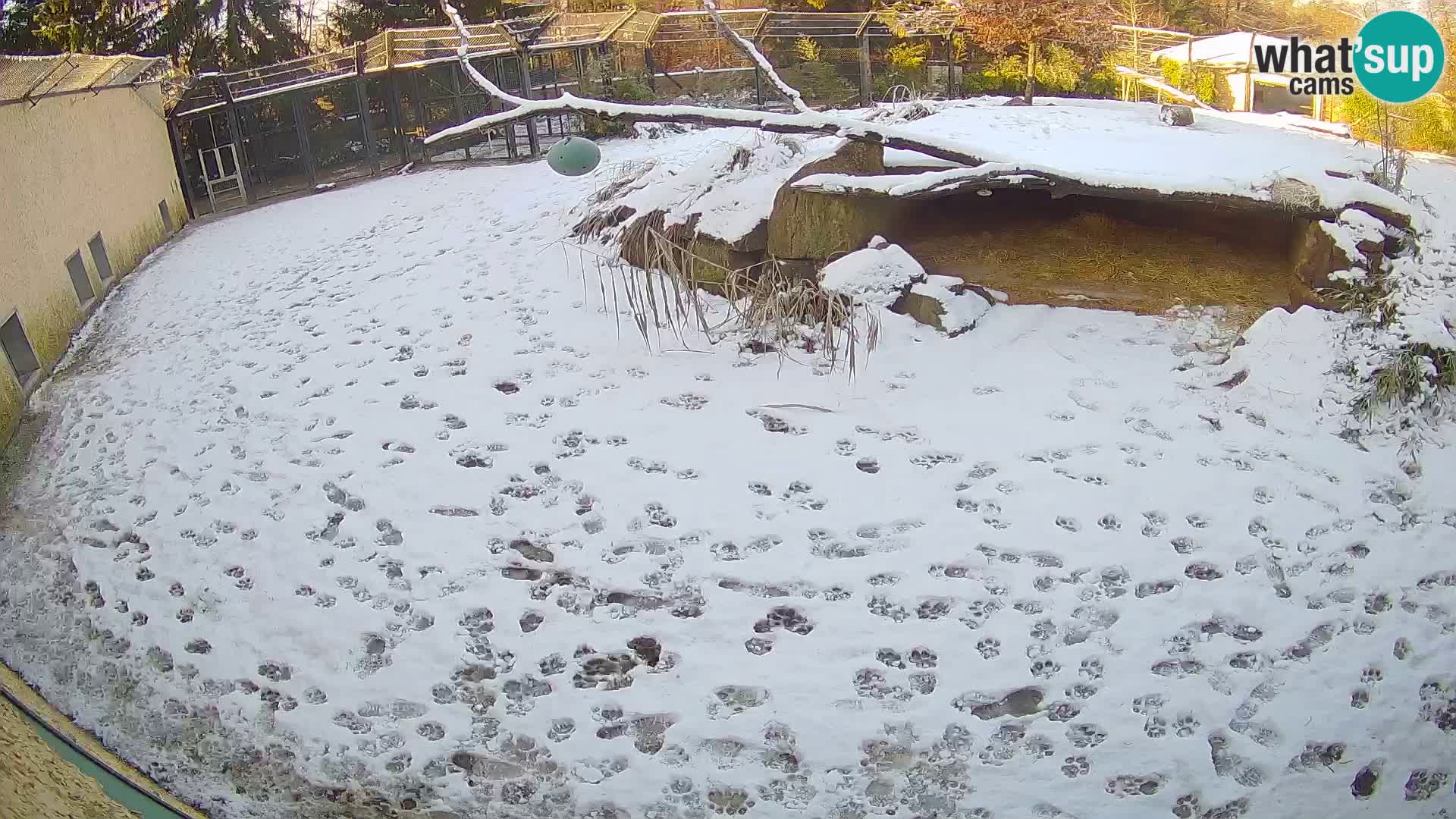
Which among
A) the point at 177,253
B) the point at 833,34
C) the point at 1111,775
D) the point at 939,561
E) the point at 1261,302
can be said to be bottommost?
the point at 1111,775

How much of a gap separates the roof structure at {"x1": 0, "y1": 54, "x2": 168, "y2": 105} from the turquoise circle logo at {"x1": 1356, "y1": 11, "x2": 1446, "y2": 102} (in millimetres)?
7943

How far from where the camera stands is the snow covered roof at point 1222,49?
10.0 meters

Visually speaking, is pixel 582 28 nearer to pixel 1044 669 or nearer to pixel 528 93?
pixel 528 93

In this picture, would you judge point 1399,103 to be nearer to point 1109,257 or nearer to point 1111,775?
point 1109,257

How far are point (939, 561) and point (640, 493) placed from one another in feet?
4.02

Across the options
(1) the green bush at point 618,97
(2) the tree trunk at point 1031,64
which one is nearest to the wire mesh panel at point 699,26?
(1) the green bush at point 618,97

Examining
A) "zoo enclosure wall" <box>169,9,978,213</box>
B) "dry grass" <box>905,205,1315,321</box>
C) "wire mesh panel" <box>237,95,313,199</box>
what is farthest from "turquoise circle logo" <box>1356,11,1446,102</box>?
"wire mesh panel" <box>237,95,313,199</box>

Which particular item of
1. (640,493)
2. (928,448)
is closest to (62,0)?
(640,493)

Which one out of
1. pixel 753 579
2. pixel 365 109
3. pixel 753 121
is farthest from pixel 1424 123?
pixel 365 109

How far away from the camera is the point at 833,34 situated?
43.8 ft

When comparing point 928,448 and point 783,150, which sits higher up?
point 783,150

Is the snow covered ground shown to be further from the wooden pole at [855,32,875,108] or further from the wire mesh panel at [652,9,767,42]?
the wooden pole at [855,32,875,108]

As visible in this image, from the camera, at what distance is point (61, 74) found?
5.80 meters

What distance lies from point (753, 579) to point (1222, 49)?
34.4 ft
